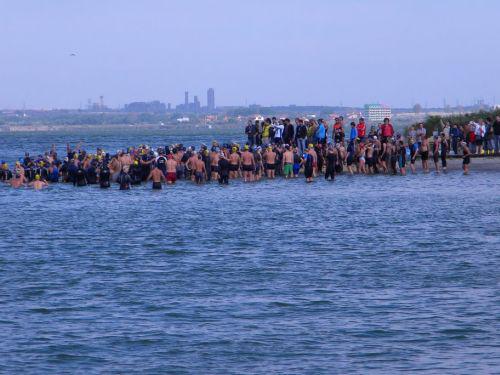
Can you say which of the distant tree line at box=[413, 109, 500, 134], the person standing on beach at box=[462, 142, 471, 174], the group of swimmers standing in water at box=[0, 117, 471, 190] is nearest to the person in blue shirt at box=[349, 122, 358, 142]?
the group of swimmers standing in water at box=[0, 117, 471, 190]

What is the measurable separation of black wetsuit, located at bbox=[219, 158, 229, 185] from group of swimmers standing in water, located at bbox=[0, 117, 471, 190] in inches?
1.7

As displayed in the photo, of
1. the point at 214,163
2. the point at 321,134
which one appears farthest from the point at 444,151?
the point at 214,163

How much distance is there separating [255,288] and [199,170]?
25671 millimetres

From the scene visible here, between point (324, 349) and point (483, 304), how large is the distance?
13.3 feet

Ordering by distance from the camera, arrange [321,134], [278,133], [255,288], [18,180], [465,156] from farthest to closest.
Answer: [18,180], [278,133], [321,134], [465,156], [255,288]

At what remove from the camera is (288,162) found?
47656mm

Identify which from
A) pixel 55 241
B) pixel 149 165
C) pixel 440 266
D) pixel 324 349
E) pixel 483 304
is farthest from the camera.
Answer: pixel 149 165

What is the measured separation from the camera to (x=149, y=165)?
1882 inches

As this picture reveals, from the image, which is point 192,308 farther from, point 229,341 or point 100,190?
point 100,190

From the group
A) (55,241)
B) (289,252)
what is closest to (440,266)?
(289,252)

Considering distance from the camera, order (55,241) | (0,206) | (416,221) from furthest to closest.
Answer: (0,206), (416,221), (55,241)

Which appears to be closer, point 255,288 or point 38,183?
point 255,288

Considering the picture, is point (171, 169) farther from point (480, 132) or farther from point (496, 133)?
→ point (496, 133)

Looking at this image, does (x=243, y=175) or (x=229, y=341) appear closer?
(x=229, y=341)
